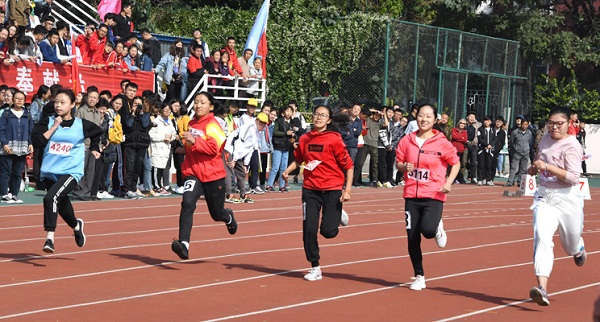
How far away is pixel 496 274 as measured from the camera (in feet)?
36.3

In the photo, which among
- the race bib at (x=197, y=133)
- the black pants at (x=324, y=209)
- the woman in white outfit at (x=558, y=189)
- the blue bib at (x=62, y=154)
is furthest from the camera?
the blue bib at (x=62, y=154)

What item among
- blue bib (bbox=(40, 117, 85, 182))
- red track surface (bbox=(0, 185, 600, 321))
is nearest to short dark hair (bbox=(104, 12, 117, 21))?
red track surface (bbox=(0, 185, 600, 321))

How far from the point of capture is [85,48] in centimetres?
2250

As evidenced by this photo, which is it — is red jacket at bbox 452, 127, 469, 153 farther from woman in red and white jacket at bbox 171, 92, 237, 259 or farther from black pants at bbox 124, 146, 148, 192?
woman in red and white jacket at bbox 171, 92, 237, 259

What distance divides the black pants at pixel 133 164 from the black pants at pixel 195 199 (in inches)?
325

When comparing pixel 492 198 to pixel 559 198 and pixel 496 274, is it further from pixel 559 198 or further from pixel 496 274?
pixel 559 198

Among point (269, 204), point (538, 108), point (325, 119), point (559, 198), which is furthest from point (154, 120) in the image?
point (538, 108)

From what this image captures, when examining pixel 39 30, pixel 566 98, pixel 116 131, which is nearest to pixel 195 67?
pixel 39 30

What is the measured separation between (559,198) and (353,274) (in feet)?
7.96

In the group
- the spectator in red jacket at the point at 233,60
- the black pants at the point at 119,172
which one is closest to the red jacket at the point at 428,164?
the black pants at the point at 119,172

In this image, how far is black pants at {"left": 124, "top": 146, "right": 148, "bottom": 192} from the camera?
63.8ft

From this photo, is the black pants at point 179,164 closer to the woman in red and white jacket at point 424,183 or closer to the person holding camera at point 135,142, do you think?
the person holding camera at point 135,142

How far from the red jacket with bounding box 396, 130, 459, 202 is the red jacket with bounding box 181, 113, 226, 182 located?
2.17 m

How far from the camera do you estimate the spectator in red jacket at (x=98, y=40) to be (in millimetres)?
22328
